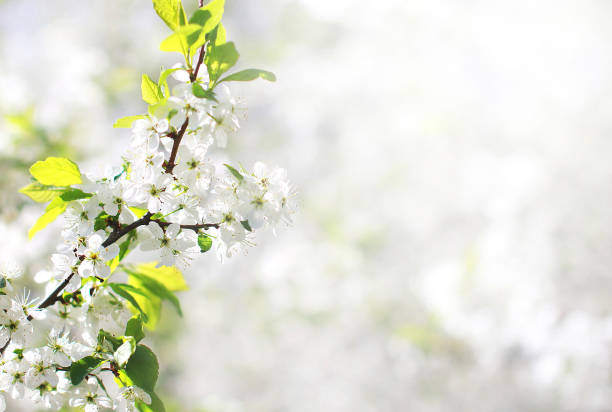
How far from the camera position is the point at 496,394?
2.31 metres

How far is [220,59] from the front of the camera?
37 cm

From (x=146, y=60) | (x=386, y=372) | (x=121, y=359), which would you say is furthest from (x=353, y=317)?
(x=121, y=359)

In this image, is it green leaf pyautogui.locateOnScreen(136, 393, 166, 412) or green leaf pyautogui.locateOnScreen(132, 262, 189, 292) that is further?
green leaf pyautogui.locateOnScreen(132, 262, 189, 292)

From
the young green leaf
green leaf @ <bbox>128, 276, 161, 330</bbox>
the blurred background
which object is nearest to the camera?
the young green leaf

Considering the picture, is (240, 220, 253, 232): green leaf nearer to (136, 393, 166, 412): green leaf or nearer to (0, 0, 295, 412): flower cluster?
(0, 0, 295, 412): flower cluster

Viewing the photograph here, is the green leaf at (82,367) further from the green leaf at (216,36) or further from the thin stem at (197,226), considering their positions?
the green leaf at (216,36)

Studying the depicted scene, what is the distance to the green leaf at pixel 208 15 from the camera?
36 cm

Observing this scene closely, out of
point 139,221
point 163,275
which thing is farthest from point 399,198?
point 139,221

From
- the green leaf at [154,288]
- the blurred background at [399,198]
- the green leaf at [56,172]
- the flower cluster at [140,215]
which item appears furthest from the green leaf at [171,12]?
the blurred background at [399,198]

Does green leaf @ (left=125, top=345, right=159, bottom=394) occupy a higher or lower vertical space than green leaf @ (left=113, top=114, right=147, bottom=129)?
lower

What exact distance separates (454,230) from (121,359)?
2.94 m

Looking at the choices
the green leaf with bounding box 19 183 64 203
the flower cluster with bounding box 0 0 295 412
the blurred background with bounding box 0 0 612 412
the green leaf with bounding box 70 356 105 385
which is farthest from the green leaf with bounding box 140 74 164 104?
the blurred background with bounding box 0 0 612 412

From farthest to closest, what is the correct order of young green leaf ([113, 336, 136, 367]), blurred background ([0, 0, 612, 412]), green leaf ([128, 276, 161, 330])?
blurred background ([0, 0, 612, 412]) → green leaf ([128, 276, 161, 330]) → young green leaf ([113, 336, 136, 367])

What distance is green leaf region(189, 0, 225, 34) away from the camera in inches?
14.0
